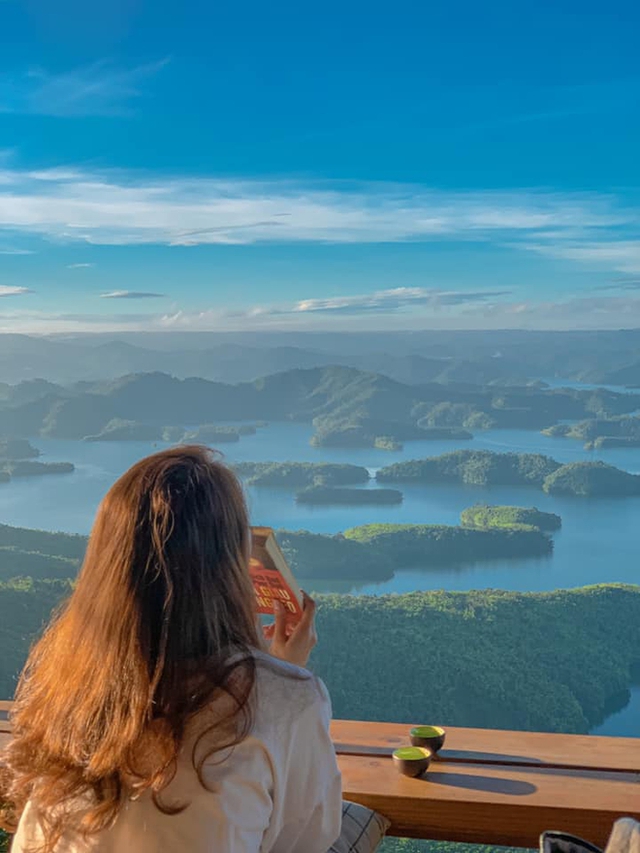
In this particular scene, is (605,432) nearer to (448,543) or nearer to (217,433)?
(448,543)

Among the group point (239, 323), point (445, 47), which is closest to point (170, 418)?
point (239, 323)

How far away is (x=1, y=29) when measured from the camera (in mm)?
4578

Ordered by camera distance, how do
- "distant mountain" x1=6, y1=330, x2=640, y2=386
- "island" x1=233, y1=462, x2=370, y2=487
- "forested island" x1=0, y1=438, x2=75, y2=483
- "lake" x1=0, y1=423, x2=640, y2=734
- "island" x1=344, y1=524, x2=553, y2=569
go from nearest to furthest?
"lake" x1=0, y1=423, x2=640, y2=734, "island" x1=344, y1=524, x2=553, y2=569, "island" x1=233, y1=462, x2=370, y2=487, "forested island" x1=0, y1=438, x2=75, y2=483, "distant mountain" x1=6, y1=330, x2=640, y2=386

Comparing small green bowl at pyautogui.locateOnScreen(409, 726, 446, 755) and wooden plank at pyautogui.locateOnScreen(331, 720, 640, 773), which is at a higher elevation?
small green bowl at pyautogui.locateOnScreen(409, 726, 446, 755)

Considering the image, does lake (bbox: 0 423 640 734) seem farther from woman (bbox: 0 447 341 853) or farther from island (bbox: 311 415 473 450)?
woman (bbox: 0 447 341 853)

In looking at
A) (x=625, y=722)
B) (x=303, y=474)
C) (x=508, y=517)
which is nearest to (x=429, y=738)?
(x=625, y=722)

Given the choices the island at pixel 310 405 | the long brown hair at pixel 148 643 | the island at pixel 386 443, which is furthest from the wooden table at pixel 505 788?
the island at pixel 310 405

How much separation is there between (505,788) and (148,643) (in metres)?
0.89

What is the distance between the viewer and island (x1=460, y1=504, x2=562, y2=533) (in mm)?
5547

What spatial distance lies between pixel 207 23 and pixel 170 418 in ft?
8.64

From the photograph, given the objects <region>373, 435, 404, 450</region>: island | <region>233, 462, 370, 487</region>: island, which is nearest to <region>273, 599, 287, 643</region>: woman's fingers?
<region>233, 462, 370, 487</region>: island

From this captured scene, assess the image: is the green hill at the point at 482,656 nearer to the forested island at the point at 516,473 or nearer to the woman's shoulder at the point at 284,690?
the forested island at the point at 516,473

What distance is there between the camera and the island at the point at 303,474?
5867 millimetres

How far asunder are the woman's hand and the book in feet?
0.04
